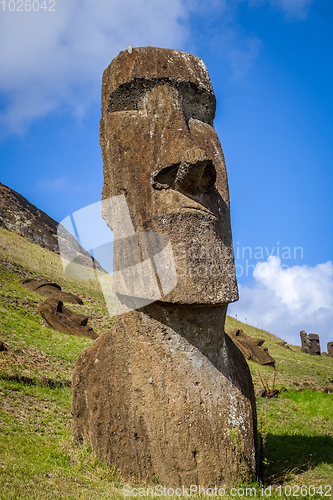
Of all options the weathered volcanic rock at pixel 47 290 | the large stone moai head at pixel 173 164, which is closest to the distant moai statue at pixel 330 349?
the weathered volcanic rock at pixel 47 290

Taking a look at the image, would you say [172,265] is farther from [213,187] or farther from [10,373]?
[10,373]

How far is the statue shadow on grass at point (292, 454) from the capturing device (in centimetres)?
572

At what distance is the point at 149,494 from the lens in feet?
15.5

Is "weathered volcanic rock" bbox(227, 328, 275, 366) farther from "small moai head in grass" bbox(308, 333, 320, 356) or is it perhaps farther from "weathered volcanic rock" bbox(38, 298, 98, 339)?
"small moai head in grass" bbox(308, 333, 320, 356)

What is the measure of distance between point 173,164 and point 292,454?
171 inches

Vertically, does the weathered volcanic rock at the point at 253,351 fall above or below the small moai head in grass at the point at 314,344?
below

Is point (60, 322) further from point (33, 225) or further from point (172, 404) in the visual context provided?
point (33, 225)

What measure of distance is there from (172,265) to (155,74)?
2330 millimetres

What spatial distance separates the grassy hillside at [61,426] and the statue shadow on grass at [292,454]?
0.01m

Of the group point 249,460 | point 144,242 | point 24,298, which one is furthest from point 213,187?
point 24,298

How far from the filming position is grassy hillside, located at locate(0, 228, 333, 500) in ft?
15.1

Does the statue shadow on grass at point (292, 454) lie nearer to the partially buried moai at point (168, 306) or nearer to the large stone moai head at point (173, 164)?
the partially buried moai at point (168, 306)

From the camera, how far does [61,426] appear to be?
22.4ft

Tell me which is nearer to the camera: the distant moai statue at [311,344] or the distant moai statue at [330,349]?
the distant moai statue at [311,344]
